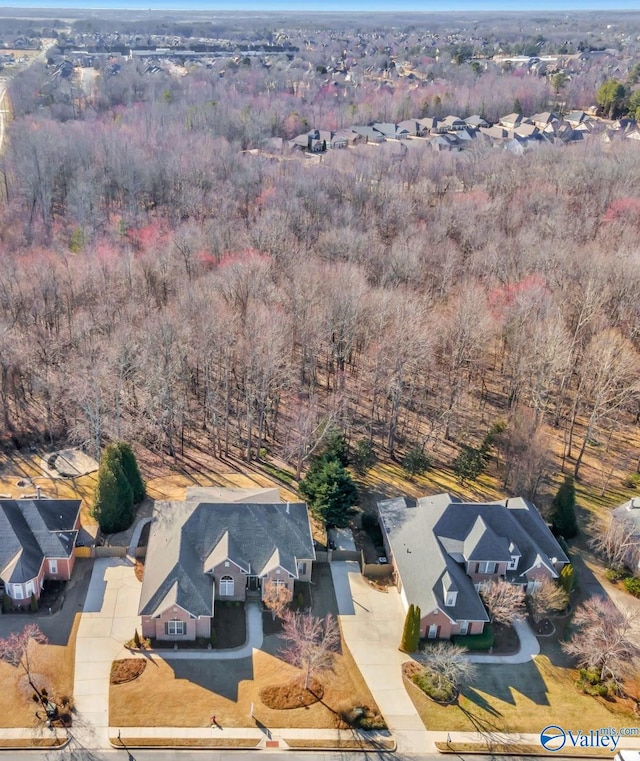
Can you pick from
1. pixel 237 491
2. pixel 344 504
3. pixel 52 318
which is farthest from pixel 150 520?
pixel 52 318

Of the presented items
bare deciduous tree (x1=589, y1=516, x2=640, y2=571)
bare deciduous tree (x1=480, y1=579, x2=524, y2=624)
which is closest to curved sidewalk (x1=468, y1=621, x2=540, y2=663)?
bare deciduous tree (x1=480, y1=579, x2=524, y2=624)

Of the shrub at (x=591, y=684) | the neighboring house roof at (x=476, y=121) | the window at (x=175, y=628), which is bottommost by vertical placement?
the shrub at (x=591, y=684)

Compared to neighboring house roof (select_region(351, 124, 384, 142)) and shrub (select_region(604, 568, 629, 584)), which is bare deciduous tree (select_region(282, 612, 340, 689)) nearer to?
shrub (select_region(604, 568, 629, 584))

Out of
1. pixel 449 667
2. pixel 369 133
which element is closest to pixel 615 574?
pixel 449 667

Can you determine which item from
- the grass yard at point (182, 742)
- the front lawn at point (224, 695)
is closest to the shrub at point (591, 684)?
the front lawn at point (224, 695)

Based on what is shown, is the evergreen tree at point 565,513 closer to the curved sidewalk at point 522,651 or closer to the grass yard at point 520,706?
the curved sidewalk at point 522,651

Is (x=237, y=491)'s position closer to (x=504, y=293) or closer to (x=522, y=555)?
(x=522, y=555)
